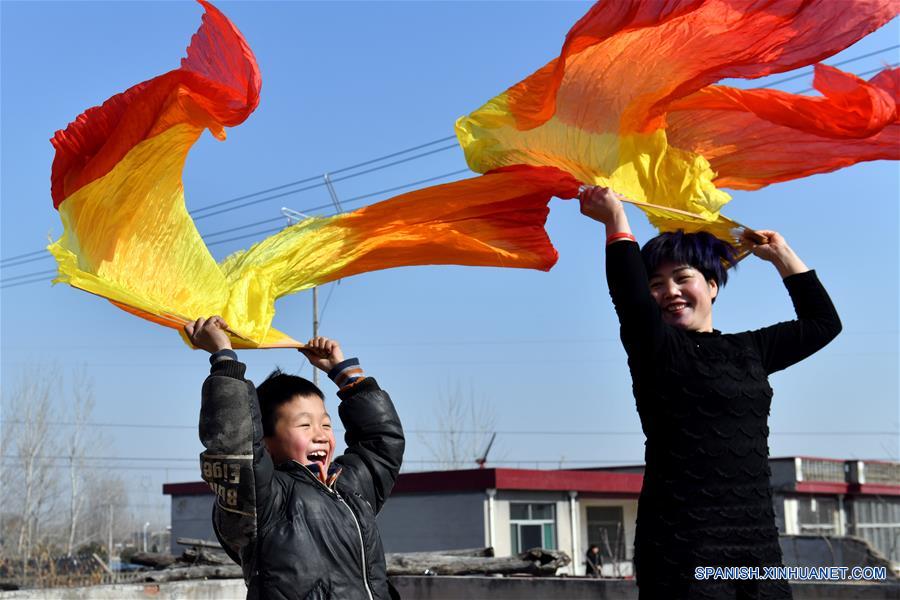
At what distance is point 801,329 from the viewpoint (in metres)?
3.59

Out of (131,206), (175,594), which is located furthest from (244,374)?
(175,594)

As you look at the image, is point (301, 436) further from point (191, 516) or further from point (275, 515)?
point (191, 516)

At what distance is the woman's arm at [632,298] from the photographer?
10.4 feet

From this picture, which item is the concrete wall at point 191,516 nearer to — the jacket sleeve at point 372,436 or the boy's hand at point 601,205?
the jacket sleeve at point 372,436

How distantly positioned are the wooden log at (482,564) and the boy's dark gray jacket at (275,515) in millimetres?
8382

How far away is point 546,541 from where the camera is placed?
26.6m

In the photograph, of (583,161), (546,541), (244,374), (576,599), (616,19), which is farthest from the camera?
(546,541)

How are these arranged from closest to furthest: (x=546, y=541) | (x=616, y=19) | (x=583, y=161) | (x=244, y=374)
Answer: (x=244, y=374) < (x=616, y=19) < (x=583, y=161) < (x=546, y=541)

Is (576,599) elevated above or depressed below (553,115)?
below

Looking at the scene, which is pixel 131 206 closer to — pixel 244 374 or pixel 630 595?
pixel 244 374

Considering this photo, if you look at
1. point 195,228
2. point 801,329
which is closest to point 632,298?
point 801,329

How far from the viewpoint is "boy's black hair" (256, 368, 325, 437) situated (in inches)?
145

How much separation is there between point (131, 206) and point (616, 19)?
186cm

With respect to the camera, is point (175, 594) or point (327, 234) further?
point (175, 594)
